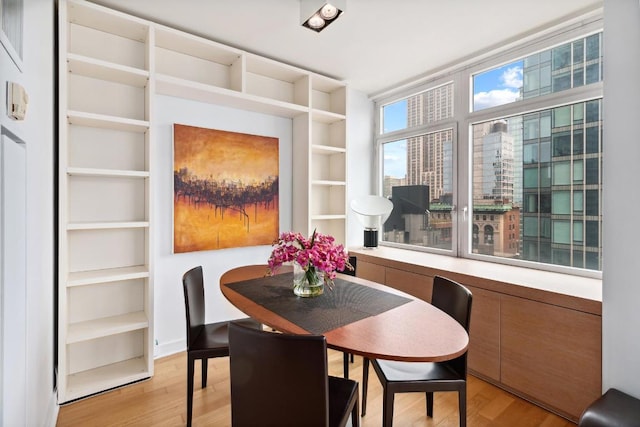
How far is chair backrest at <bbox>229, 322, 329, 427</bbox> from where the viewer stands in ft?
3.64

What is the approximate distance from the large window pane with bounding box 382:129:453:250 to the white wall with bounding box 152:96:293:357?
5.41 ft

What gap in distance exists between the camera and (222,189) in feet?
9.73

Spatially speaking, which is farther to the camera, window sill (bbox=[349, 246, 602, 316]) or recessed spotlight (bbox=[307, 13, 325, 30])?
recessed spotlight (bbox=[307, 13, 325, 30])

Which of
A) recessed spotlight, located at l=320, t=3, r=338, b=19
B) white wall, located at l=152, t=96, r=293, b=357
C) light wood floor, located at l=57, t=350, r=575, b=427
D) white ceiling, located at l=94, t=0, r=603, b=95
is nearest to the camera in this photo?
light wood floor, located at l=57, t=350, r=575, b=427

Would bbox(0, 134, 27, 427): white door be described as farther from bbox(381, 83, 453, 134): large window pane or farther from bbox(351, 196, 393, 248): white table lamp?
bbox(381, 83, 453, 134): large window pane

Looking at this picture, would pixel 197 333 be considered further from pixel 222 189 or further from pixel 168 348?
pixel 222 189

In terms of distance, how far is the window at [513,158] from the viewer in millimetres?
2330

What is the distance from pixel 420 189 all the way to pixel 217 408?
8.83 feet

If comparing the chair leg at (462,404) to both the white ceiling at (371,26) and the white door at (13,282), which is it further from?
the white ceiling at (371,26)

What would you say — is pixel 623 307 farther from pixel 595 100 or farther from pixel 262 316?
pixel 262 316

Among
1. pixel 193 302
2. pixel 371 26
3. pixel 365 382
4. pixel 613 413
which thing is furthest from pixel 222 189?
pixel 613 413

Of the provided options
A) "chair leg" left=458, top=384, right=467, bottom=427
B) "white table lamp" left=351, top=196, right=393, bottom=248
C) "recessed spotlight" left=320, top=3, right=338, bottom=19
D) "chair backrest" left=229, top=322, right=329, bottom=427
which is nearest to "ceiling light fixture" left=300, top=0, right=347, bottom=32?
"recessed spotlight" left=320, top=3, right=338, bottom=19

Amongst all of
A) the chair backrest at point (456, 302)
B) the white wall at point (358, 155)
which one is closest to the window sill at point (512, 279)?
the chair backrest at point (456, 302)

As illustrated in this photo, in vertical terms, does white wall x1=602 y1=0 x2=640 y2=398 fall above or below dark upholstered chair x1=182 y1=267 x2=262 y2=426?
above
